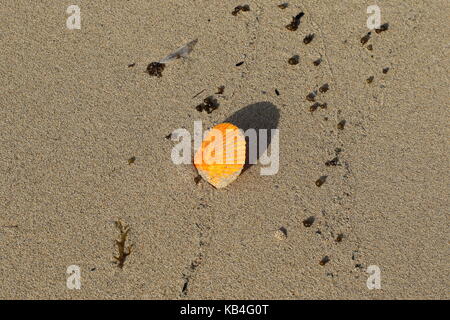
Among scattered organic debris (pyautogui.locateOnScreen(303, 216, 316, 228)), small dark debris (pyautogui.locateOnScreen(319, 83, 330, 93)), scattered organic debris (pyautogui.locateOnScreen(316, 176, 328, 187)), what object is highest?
small dark debris (pyautogui.locateOnScreen(319, 83, 330, 93))

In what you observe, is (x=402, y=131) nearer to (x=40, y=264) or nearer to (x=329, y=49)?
(x=329, y=49)

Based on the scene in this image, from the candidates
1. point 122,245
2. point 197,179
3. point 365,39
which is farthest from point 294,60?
point 122,245

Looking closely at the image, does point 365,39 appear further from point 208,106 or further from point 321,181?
point 208,106

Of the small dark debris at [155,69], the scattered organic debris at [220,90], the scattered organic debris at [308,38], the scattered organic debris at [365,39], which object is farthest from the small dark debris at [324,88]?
the small dark debris at [155,69]

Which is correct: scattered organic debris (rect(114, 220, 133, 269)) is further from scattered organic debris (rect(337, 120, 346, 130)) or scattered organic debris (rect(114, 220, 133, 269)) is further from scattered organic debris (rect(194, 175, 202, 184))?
scattered organic debris (rect(337, 120, 346, 130))

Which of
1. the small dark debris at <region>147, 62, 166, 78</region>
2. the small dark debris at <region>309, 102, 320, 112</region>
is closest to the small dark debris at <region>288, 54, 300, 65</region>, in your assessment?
the small dark debris at <region>309, 102, 320, 112</region>
